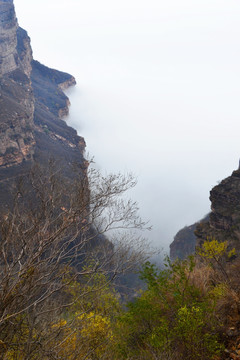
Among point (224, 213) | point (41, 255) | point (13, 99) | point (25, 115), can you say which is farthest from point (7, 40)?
point (41, 255)

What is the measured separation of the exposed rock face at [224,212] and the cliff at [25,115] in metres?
23.4

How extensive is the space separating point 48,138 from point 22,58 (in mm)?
55578

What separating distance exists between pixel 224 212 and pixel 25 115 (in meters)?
61.3

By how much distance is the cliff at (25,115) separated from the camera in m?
63.4

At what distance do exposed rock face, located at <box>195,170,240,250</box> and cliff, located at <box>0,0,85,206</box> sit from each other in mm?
23414

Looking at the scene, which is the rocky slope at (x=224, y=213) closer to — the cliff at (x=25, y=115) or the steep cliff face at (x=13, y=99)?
the cliff at (x=25, y=115)

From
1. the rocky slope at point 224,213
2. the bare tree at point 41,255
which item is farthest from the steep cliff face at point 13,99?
the bare tree at point 41,255

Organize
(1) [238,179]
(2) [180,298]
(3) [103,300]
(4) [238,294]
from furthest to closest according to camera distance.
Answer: (1) [238,179] < (3) [103,300] < (2) [180,298] < (4) [238,294]

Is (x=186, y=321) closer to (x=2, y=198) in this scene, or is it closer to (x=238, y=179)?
(x=238, y=179)

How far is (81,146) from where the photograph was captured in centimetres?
11338

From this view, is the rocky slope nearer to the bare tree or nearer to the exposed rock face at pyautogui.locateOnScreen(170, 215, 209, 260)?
the bare tree

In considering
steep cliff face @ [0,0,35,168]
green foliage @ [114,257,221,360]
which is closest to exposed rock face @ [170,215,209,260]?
steep cliff face @ [0,0,35,168]

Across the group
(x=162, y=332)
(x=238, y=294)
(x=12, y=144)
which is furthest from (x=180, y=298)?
(x=12, y=144)

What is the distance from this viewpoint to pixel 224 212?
4097cm
